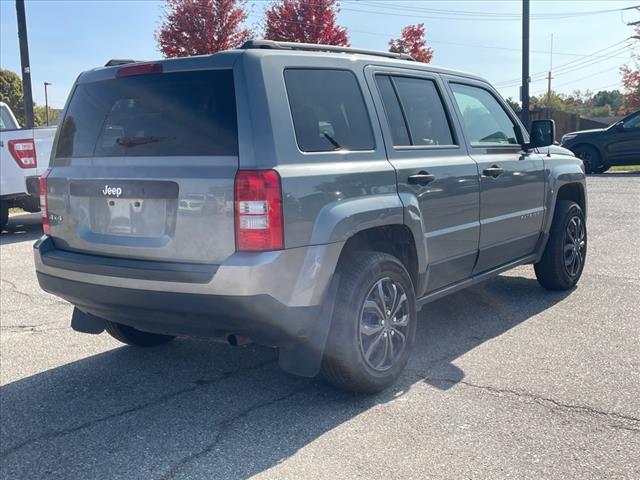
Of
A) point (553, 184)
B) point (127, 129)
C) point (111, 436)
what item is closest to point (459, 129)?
point (553, 184)

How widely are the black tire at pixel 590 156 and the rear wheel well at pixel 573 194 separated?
12927 millimetres

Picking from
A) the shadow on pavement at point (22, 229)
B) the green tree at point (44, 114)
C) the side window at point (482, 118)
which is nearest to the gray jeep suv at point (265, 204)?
the side window at point (482, 118)

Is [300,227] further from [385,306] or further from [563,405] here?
[563,405]

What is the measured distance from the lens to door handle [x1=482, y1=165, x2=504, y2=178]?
488 cm

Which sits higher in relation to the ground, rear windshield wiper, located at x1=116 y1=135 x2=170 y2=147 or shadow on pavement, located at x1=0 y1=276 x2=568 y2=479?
rear windshield wiper, located at x1=116 y1=135 x2=170 y2=147

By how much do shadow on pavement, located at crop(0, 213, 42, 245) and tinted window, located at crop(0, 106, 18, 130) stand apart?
1.78 meters

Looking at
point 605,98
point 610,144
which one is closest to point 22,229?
point 610,144

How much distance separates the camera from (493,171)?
4.95m

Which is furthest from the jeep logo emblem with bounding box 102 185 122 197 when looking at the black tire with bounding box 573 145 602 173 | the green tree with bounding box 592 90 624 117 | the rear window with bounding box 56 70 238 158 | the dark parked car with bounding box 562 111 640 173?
the green tree with bounding box 592 90 624 117

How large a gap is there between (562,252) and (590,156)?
1385 cm

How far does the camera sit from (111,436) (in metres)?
3.49

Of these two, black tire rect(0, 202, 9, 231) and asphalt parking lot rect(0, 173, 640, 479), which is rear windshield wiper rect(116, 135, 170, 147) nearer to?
asphalt parking lot rect(0, 173, 640, 479)

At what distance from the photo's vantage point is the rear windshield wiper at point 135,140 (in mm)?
3593

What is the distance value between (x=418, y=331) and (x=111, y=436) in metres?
2.50
